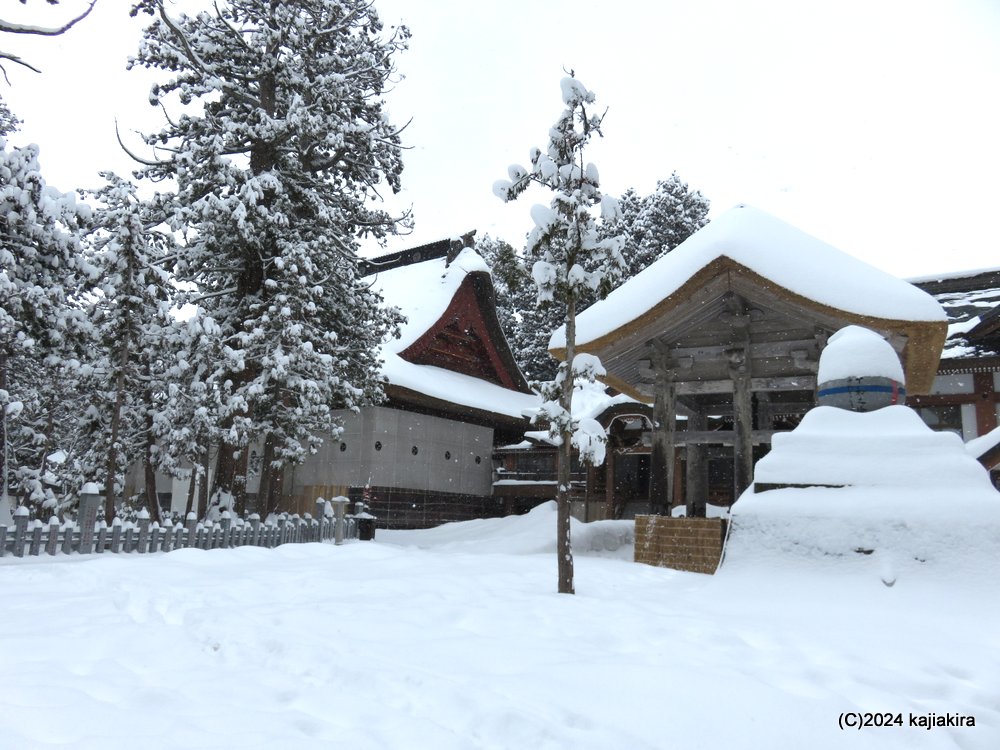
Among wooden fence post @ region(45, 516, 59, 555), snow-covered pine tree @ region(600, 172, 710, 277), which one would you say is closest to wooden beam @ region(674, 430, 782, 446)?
wooden fence post @ region(45, 516, 59, 555)

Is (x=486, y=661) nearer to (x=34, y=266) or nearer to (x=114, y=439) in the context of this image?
(x=114, y=439)

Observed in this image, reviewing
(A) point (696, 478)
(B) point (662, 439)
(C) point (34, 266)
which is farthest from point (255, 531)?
(A) point (696, 478)

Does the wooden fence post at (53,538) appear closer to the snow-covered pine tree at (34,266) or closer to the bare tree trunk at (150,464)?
the snow-covered pine tree at (34,266)

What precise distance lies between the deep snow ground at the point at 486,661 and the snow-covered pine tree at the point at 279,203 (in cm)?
729

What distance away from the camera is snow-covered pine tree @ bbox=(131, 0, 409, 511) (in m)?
14.0

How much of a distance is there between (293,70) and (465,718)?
15.2 metres

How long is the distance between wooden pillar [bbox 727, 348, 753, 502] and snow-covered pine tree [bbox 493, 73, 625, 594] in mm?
4043

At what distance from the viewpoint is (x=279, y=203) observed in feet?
48.2

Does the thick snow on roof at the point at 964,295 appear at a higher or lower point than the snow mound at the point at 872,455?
higher

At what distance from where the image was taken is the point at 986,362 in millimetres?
14812

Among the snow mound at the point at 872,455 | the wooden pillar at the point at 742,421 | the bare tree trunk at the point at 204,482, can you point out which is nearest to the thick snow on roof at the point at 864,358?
the snow mound at the point at 872,455

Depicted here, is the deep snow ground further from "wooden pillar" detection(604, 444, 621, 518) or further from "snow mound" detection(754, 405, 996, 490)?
"wooden pillar" detection(604, 444, 621, 518)

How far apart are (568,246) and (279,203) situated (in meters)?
9.32

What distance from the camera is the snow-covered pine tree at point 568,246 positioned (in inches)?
279
